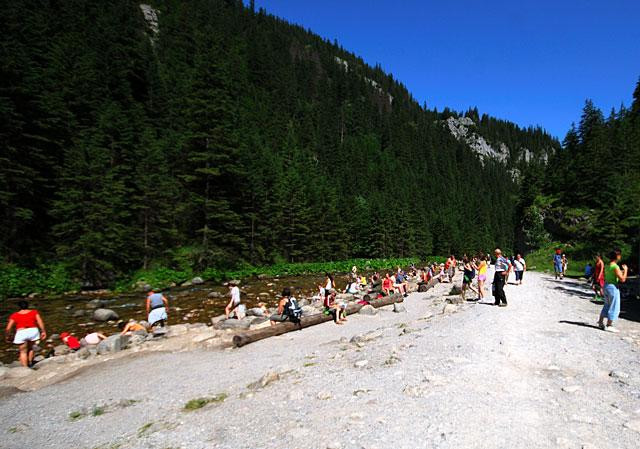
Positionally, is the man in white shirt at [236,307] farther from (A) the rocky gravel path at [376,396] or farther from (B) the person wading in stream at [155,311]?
(A) the rocky gravel path at [376,396]

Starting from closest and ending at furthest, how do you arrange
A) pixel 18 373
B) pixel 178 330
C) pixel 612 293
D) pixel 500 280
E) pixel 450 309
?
pixel 612 293 → pixel 18 373 → pixel 500 280 → pixel 450 309 → pixel 178 330

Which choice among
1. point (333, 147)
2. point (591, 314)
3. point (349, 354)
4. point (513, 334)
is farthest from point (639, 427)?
point (333, 147)

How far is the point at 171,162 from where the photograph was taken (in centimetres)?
4353

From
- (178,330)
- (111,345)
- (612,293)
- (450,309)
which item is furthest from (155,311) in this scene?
(612,293)

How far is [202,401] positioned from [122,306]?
15882mm

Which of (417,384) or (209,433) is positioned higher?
(417,384)

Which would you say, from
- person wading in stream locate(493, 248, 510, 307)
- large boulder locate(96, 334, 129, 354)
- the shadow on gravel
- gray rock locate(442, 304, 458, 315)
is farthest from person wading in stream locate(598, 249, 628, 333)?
large boulder locate(96, 334, 129, 354)

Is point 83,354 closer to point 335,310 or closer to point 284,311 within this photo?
point 284,311

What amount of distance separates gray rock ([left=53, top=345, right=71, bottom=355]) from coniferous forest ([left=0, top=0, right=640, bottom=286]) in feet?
46.6

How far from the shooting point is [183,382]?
8.17 m

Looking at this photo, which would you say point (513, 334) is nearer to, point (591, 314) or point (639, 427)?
point (639, 427)

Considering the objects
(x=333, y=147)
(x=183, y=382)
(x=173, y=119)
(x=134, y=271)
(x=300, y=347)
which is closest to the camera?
(x=183, y=382)

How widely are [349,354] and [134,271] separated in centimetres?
2573

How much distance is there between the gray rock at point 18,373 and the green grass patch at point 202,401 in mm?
6561
